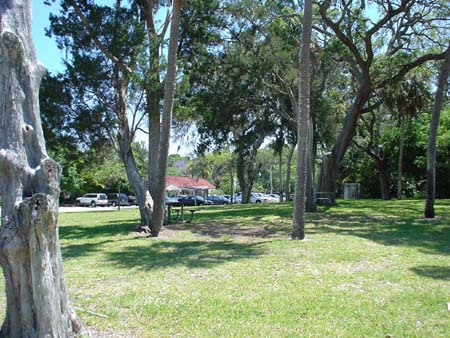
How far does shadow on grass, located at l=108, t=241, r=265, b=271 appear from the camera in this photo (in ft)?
28.6

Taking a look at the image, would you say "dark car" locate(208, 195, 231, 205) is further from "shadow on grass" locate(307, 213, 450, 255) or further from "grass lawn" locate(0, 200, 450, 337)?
"grass lawn" locate(0, 200, 450, 337)

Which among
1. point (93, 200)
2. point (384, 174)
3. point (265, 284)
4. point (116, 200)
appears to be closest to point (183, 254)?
point (265, 284)

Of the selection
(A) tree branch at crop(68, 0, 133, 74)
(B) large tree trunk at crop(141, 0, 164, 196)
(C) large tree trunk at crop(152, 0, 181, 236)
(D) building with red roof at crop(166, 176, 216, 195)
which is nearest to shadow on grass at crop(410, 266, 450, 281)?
(C) large tree trunk at crop(152, 0, 181, 236)

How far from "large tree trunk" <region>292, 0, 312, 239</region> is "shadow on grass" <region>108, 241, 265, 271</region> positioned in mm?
1292

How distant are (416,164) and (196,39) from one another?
20.7 meters

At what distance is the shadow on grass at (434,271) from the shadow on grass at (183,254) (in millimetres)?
3327

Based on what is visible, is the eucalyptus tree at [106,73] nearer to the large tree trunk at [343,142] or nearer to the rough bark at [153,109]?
the rough bark at [153,109]

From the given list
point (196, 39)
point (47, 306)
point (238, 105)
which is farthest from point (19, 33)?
point (238, 105)

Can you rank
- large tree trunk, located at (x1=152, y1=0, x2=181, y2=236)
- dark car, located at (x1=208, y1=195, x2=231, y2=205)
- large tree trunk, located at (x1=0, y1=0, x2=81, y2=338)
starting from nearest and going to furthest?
large tree trunk, located at (x1=0, y1=0, x2=81, y2=338) < large tree trunk, located at (x1=152, y1=0, x2=181, y2=236) < dark car, located at (x1=208, y1=195, x2=231, y2=205)

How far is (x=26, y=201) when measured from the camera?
3953mm

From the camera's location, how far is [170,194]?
201 feet

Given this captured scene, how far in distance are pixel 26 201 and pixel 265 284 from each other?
412 centimetres

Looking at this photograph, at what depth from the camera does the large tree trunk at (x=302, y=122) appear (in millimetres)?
11234

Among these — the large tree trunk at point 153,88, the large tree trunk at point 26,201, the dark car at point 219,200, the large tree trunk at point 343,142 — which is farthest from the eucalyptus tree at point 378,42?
the dark car at point 219,200
